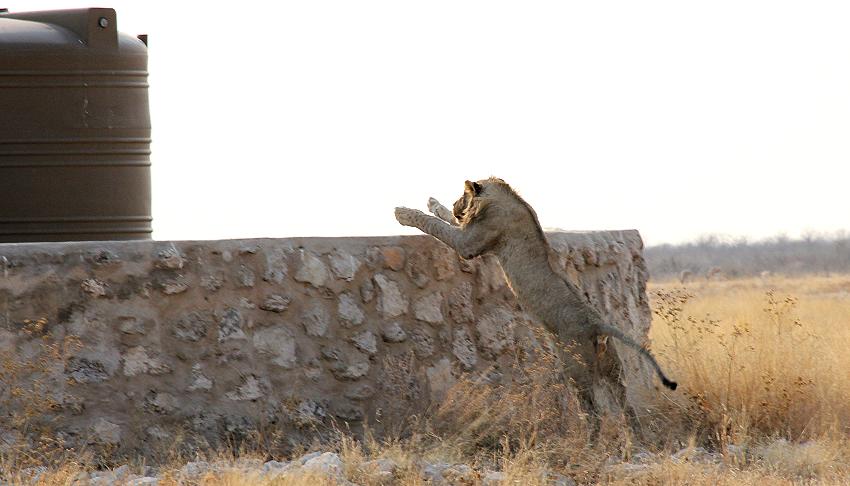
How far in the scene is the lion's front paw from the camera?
9031mm

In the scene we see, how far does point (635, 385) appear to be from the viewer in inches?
370

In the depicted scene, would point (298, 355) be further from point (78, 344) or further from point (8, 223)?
point (8, 223)

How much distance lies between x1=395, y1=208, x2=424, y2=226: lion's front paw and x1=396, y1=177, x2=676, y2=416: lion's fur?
26 cm

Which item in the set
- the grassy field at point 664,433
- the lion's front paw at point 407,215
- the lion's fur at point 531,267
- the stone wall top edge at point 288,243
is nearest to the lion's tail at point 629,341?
the lion's fur at point 531,267

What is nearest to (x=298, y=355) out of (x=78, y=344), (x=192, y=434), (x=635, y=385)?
(x=192, y=434)

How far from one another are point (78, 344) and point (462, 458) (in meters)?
2.47

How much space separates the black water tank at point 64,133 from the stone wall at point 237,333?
2315 millimetres

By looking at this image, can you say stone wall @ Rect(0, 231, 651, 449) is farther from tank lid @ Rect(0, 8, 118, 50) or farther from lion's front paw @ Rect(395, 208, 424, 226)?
tank lid @ Rect(0, 8, 118, 50)

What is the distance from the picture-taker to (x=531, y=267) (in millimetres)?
8461

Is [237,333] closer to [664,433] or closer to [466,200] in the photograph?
[466,200]

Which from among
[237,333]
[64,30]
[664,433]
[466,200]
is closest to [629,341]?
[664,433]

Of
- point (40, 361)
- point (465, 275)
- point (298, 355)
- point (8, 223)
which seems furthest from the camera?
point (8, 223)

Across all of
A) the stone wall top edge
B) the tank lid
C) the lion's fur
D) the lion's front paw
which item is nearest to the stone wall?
the stone wall top edge

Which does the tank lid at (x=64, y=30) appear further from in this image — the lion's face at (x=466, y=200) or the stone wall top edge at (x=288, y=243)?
the lion's face at (x=466, y=200)
